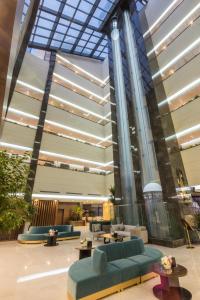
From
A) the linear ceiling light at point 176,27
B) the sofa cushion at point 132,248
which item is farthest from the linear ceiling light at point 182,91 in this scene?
the sofa cushion at point 132,248

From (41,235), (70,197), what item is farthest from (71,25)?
(41,235)

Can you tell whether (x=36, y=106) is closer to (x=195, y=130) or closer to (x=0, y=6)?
(x=195, y=130)

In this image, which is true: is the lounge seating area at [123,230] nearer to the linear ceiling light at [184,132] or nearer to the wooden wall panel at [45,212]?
the wooden wall panel at [45,212]

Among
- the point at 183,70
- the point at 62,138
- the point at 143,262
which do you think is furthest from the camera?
the point at 62,138

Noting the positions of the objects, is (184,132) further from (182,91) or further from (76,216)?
(76,216)

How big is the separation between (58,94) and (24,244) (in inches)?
533

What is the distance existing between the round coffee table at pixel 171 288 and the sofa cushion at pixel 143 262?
0.43 metres

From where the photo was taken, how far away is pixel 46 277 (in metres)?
3.98

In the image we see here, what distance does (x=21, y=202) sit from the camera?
6.97ft

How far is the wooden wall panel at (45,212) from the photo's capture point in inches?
500

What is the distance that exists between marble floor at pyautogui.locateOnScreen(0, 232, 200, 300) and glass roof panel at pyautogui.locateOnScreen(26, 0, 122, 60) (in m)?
18.2

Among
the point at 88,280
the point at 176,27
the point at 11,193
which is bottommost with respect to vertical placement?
the point at 88,280

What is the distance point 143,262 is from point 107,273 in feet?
3.31

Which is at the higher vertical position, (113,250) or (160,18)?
(160,18)
